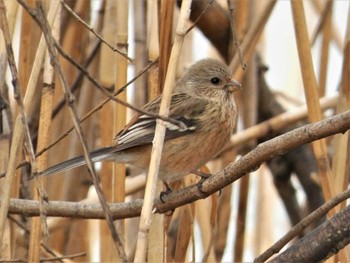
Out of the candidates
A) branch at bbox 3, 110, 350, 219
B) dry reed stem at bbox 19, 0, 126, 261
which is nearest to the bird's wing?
branch at bbox 3, 110, 350, 219

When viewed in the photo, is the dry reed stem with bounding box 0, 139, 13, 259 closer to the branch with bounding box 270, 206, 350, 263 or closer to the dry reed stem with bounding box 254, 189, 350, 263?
the dry reed stem with bounding box 254, 189, 350, 263

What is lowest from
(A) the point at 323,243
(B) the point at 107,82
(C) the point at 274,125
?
(A) the point at 323,243

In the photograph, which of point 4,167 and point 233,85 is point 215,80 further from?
point 4,167

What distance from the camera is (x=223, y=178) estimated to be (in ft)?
6.93

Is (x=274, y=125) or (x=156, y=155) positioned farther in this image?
(x=274, y=125)

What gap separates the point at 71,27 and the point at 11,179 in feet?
4.53

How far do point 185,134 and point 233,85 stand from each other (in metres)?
0.34

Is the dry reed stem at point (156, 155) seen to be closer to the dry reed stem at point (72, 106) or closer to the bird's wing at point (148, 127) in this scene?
the dry reed stem at point (72, 106)

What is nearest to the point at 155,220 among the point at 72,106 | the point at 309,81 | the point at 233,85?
the point at 309,81

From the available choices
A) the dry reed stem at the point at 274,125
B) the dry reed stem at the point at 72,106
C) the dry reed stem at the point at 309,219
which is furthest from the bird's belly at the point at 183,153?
the dry reed stem at the point at 72,106

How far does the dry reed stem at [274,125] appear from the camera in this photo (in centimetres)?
356

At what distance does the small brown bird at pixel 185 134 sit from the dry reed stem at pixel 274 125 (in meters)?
0.38

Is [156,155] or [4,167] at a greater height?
[4,167]

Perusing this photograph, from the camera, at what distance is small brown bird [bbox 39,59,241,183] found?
9.07 feet
